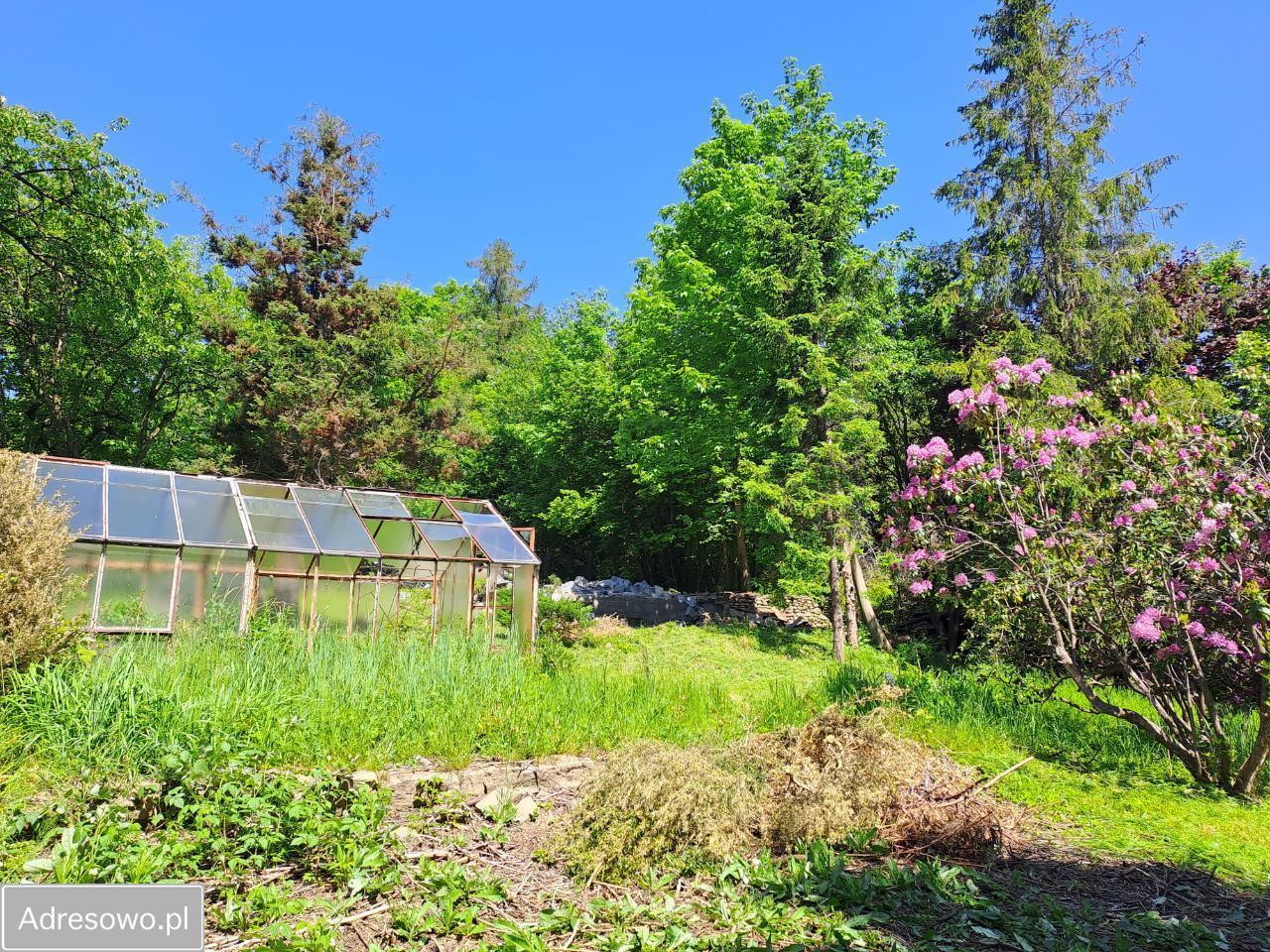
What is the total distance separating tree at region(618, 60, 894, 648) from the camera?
1409 centimetres

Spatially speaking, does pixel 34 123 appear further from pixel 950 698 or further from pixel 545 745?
pixel 950 698

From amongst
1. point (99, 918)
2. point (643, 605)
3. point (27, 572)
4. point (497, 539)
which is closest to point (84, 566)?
point (27, 572)

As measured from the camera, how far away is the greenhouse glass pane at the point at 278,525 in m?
10.3

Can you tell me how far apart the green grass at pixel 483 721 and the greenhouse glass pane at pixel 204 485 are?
357 centimetres

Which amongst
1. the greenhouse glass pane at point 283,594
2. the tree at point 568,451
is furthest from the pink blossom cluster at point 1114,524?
the tree at point 568,451

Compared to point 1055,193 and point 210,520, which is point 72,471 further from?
point 1055,193

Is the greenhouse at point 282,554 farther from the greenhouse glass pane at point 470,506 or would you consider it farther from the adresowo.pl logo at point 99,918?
the adresowo.pl logo at point 99,918

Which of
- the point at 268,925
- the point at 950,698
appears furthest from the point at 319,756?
the point at 950,698

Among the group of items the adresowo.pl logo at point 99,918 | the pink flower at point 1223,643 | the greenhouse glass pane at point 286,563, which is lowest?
the adresowo.pl logo at point 99,918

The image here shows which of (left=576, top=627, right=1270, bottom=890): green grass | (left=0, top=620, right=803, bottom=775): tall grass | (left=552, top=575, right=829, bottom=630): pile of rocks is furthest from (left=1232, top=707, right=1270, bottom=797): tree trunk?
(left=552, top=575, right=829, bottom=630): pile of rocks

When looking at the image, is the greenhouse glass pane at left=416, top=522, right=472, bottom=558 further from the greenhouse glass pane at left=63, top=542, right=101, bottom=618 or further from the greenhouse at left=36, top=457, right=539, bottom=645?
the greenhouse glass pane at left=63, top=542, right=101, bottom=618

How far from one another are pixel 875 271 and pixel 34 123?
618 inches

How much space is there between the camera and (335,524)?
1142 cm

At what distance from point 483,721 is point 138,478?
7645 millimetres
